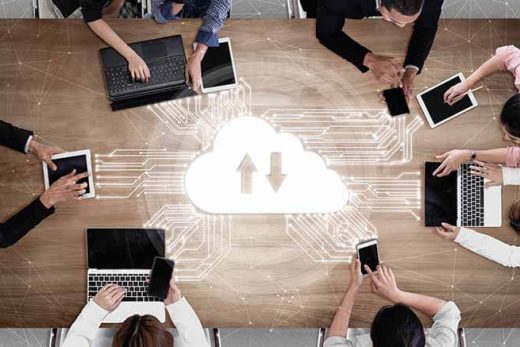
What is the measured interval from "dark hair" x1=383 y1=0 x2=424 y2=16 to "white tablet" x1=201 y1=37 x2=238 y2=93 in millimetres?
630

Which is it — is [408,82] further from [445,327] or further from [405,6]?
[445,327]

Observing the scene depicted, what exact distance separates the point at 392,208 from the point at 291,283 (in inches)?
20.1

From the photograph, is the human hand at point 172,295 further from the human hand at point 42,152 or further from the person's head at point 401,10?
the person's head at point 401,10

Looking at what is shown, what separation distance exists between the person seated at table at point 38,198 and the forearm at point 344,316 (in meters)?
1.13

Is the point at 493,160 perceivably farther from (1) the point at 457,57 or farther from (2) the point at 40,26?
(2) the point at 40,26

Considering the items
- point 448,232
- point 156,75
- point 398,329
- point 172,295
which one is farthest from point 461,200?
point 156,75

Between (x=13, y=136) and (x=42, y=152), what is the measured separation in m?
0.12

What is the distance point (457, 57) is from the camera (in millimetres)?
2117

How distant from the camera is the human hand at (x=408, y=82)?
210 centimetres

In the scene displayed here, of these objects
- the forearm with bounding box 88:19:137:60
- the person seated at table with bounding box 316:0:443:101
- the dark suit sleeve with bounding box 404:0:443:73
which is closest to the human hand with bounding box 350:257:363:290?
the person seated at table with bounding box 316:0:443:101

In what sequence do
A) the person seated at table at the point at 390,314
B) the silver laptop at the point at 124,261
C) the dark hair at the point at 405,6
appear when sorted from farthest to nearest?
the silver laptop at the point at 124,261
the person seated at table at the point at 390,314
the dark hair at the point at 405,6

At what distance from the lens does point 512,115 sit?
2.03 m

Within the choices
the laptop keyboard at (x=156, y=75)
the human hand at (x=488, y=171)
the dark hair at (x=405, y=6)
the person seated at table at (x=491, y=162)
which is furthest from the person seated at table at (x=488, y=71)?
the laptop keyboard at (x=156, y=75)

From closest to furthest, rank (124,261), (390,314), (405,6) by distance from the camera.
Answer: (405,6) < (390,314) < (124,261)
